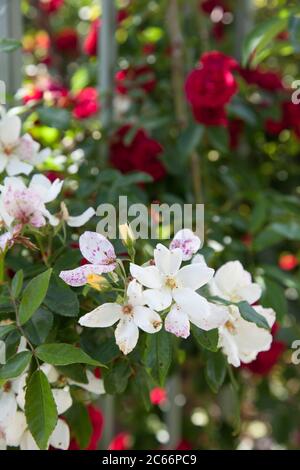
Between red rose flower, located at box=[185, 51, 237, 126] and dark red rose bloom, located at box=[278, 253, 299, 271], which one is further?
dark red rose bloom, located at box=[278, 253, 299, 271]

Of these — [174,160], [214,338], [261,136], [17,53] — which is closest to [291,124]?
[261,136]

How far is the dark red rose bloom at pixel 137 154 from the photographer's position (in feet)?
4.35

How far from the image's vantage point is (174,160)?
53.9 inches

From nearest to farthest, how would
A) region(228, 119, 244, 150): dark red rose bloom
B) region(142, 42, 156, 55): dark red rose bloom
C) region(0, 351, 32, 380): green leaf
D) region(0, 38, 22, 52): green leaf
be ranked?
region(0, 351, 32, 380): green leaf, region(0, 38, 22, 52): green leaf, region(228, 119, 244, 150): dark red rose bloom, region(142, 42, 156, 55): dark red rose bloom

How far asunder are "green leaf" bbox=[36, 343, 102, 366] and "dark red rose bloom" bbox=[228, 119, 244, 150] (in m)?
0.87

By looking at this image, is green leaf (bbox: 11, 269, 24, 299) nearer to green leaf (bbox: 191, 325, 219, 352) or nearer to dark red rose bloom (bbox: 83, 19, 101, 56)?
green leaf (bbox: 191, 325, 219, 352)

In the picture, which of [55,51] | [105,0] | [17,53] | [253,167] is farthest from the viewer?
[55,51]

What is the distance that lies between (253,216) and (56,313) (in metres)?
0.50

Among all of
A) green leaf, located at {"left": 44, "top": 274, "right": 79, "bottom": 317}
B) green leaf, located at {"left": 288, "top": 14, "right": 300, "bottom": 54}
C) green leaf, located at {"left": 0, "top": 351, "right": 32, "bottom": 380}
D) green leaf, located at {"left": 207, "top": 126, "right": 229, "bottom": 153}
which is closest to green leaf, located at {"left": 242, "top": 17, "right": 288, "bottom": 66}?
green leaf, located at {"left": 288, "top": 14, "right": 300, "bottom": 54}

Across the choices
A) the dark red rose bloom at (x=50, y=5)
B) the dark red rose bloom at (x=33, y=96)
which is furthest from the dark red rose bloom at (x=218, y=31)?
the dark red rose bloom at (x=33, y=96)

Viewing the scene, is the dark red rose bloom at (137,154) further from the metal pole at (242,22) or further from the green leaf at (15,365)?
the green leaf at (15,365)

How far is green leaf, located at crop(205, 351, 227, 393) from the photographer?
2.90 feet

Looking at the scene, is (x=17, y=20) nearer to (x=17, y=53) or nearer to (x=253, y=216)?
(x=17, y=53)

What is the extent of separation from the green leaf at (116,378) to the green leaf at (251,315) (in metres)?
0.16
